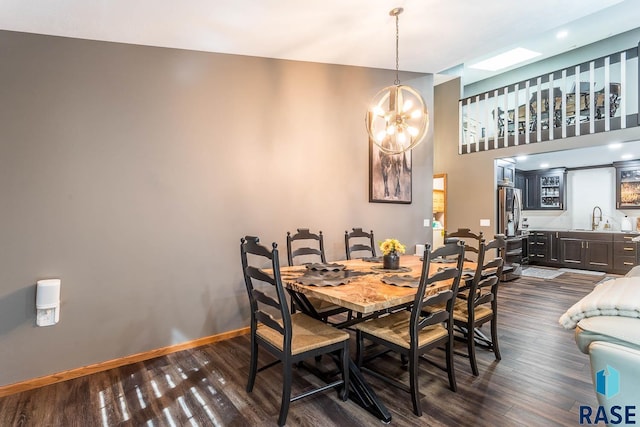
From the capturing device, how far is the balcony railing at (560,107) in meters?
4.72

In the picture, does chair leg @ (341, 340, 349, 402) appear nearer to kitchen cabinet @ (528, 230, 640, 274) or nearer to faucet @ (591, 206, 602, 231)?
kitchen cabinet @ (528, 230, 640, 274)

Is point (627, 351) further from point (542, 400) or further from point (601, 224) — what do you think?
point (601, 224)

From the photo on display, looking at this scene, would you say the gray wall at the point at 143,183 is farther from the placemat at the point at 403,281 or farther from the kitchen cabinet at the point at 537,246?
the kitchen cabinet at the point at 537,246

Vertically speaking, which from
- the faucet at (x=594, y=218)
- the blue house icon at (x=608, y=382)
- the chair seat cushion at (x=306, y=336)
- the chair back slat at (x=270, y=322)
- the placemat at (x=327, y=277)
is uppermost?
the faucet at (x=594, y=218)

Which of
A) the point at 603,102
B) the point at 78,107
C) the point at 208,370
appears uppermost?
the point at 603,102

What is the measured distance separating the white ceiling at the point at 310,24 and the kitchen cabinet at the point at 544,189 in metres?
5.51

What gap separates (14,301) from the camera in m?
2.34

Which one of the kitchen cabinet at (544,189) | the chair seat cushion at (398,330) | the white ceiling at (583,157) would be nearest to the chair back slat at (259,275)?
the chair seat cushion at (398,330)

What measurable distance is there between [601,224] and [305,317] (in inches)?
316

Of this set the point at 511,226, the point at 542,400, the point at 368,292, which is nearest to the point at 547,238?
the point at 511,226

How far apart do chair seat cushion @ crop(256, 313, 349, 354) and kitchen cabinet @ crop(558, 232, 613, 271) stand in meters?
7.11

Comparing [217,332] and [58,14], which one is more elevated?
[58,14]

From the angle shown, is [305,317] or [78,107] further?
[78,107]

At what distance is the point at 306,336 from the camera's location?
→ 2.07m
